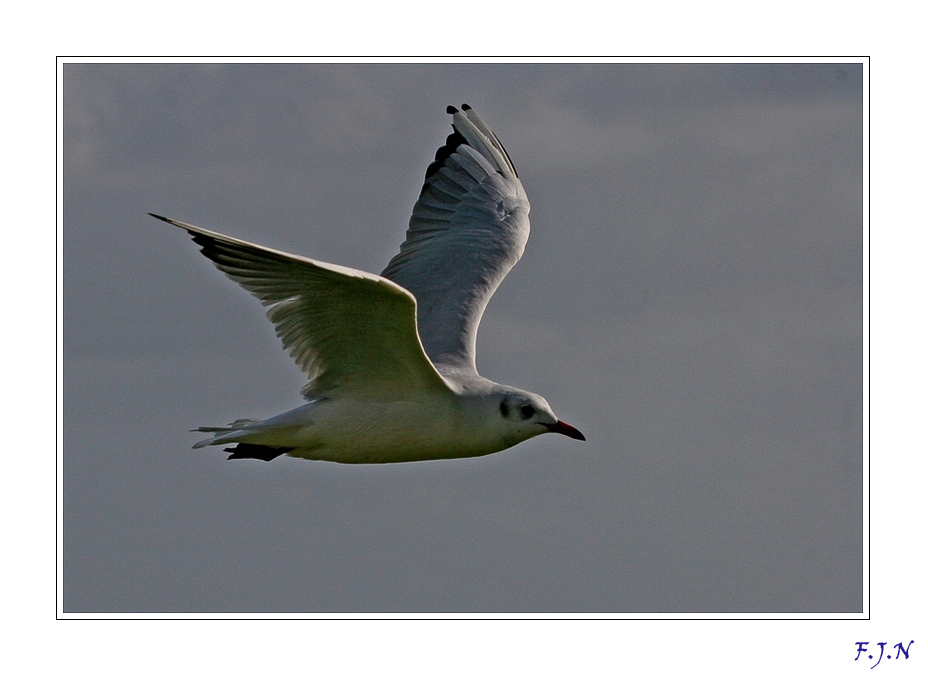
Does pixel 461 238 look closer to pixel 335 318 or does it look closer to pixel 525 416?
pixel 525 416

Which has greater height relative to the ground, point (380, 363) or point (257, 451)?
point (380, 363)

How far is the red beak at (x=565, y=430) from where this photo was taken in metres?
10.6

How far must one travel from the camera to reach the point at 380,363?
32.5 ft

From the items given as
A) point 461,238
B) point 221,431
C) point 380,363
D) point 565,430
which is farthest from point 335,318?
point 461,238

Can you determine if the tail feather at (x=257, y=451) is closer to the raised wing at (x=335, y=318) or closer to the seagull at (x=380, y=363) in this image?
the seagull at (x=380, y=363)

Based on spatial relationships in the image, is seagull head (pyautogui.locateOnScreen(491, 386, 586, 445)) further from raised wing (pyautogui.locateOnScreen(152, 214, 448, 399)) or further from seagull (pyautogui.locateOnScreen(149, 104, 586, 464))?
raised wing (pyautogui.locateOnScreen(152, 214, 448, 399))

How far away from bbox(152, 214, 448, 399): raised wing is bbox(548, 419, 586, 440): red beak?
95 cm

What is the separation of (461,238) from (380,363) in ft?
10.7

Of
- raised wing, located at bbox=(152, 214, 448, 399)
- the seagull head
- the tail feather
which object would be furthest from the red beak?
the tail feather

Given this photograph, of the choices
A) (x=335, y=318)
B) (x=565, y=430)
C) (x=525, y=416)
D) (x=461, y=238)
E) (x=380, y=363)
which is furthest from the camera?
(x=461, y=238)

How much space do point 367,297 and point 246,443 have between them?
6.07 ft

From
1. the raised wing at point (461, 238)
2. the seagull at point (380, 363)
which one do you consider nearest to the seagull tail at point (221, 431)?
the seagull at point (380, 363)

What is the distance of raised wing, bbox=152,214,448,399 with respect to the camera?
348 inches
